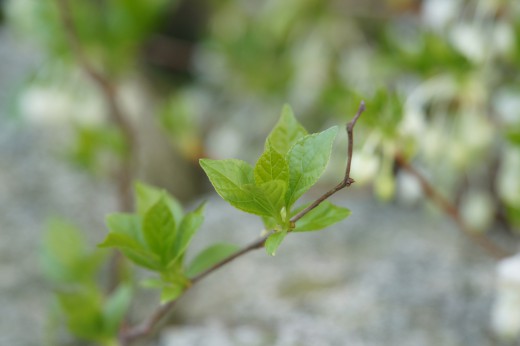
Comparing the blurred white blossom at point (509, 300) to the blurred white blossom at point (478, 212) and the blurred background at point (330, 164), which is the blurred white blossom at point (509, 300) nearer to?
the blurred background at point (330, 164)

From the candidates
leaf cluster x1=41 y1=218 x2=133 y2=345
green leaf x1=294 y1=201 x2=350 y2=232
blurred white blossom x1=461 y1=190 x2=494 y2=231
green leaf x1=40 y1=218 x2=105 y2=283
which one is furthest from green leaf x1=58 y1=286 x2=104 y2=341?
blurred white blossom x1=461 y1=190 x2=494 y2=231

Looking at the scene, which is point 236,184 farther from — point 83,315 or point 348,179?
point 83,315

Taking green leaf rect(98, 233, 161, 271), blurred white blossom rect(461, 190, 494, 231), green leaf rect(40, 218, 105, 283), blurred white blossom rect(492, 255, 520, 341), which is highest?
green leaf rect(40, 218, 105, 283)

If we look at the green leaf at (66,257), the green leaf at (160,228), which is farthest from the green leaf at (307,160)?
the green leaf at (66,257)

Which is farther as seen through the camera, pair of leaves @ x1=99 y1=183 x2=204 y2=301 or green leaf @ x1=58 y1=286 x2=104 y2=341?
green leaf @ x1=58 y1=286 x2=104 y2=341

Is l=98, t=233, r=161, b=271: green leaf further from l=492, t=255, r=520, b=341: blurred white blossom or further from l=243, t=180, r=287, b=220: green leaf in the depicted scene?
l=492, t=255, r=520, b=341: blurred white blossom

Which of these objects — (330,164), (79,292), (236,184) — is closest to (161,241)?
(236,184)

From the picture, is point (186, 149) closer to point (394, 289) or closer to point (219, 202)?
point (219, 202)
